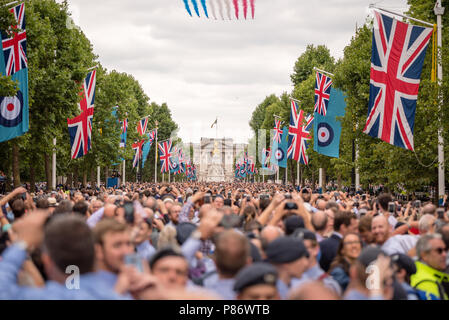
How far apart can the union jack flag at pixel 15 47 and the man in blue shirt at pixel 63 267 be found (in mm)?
16208

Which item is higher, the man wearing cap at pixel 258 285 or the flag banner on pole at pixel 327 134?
the flag banner on pole at pixel 327 134

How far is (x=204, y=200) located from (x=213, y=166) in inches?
5958

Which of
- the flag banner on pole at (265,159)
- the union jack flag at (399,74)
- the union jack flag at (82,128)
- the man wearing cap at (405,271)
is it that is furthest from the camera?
the flag banner on pole at (265,159)

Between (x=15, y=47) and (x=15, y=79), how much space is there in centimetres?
101

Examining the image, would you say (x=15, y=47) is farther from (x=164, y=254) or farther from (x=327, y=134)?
(x=164, y=254)

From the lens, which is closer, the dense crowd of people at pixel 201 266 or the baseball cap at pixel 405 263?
the dense crowd of people at pixel 201 266

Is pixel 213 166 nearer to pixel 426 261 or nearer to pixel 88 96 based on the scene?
pixel 88 96

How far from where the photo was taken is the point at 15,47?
18.9m

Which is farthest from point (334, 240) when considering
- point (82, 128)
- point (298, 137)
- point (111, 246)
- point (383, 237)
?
point (298, 137)

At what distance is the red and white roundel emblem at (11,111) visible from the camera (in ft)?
62.1

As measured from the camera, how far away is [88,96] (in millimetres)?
27734

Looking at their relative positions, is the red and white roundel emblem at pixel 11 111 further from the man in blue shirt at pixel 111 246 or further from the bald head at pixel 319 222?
the man in blue shirt at pixel 111 246

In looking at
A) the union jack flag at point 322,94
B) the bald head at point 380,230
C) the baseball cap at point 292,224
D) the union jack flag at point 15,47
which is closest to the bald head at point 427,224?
the bald head at point 380,230
